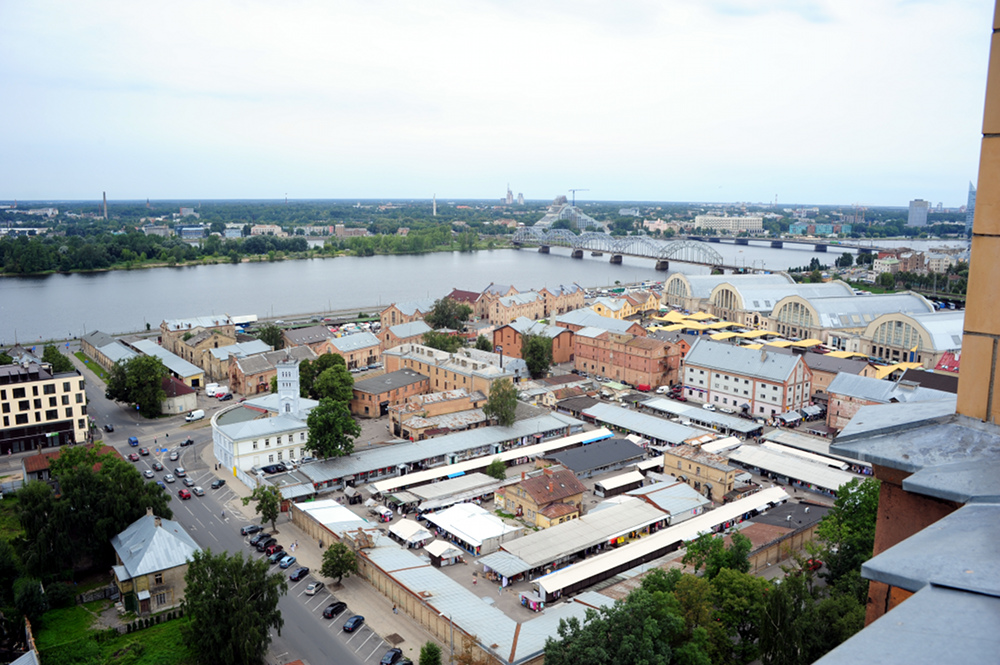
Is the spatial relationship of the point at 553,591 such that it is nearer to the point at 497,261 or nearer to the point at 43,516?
the point at 43,516

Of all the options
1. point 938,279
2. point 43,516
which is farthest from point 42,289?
point 938,279

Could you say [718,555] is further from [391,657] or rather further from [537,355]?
[537,355]

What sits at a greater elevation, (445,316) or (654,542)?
(445,316)

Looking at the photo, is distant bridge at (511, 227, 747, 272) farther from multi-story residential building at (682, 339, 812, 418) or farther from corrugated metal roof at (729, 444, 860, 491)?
corrugated metal roof at (729, 444, 860, 491)

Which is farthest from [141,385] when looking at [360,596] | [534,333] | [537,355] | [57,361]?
[534,333]

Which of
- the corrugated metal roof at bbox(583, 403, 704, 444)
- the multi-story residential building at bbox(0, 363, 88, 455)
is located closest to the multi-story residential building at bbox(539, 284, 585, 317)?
the corrugated metal roof at bbox(583, 403, 704, 444)

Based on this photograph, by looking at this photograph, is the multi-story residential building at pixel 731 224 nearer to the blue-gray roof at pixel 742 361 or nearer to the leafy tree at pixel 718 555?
the blue-gray roof at pixel 742 361

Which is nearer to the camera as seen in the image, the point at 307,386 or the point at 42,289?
the point at 307,386
